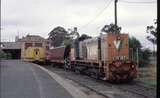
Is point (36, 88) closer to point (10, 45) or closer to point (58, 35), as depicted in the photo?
point (10, 45)

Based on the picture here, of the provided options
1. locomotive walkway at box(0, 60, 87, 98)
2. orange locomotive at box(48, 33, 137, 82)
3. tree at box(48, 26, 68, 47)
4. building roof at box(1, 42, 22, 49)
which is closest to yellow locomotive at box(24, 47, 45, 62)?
orange locomotive at box(48, 33, 137, 82)

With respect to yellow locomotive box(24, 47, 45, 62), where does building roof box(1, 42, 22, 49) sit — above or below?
above

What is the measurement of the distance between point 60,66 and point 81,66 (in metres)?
21.7

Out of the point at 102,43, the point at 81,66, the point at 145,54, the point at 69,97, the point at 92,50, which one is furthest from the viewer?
the point at 145,54

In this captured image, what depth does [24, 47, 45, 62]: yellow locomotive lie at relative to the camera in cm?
7175

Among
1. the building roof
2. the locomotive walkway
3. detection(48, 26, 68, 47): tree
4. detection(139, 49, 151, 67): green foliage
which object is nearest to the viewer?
the locomotive walkway

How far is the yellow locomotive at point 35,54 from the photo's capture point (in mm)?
71750

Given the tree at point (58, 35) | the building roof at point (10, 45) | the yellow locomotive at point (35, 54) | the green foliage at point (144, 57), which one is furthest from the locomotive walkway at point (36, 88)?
Result: the tree at point (58, 35)

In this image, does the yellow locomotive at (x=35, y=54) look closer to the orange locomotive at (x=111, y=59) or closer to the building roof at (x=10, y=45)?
the orange locomotive at (x=111, y=59)

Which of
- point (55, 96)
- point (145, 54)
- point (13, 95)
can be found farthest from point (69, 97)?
point (145, 54)

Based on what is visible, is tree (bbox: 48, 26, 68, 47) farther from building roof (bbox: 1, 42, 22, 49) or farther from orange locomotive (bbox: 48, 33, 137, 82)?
orange locomotive (bbox: 48, 33, 137, 82)

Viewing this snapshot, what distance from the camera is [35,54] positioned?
71.9 meters

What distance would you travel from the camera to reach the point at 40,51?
72.9 m

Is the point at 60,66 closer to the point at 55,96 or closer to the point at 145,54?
the point at 145,54
